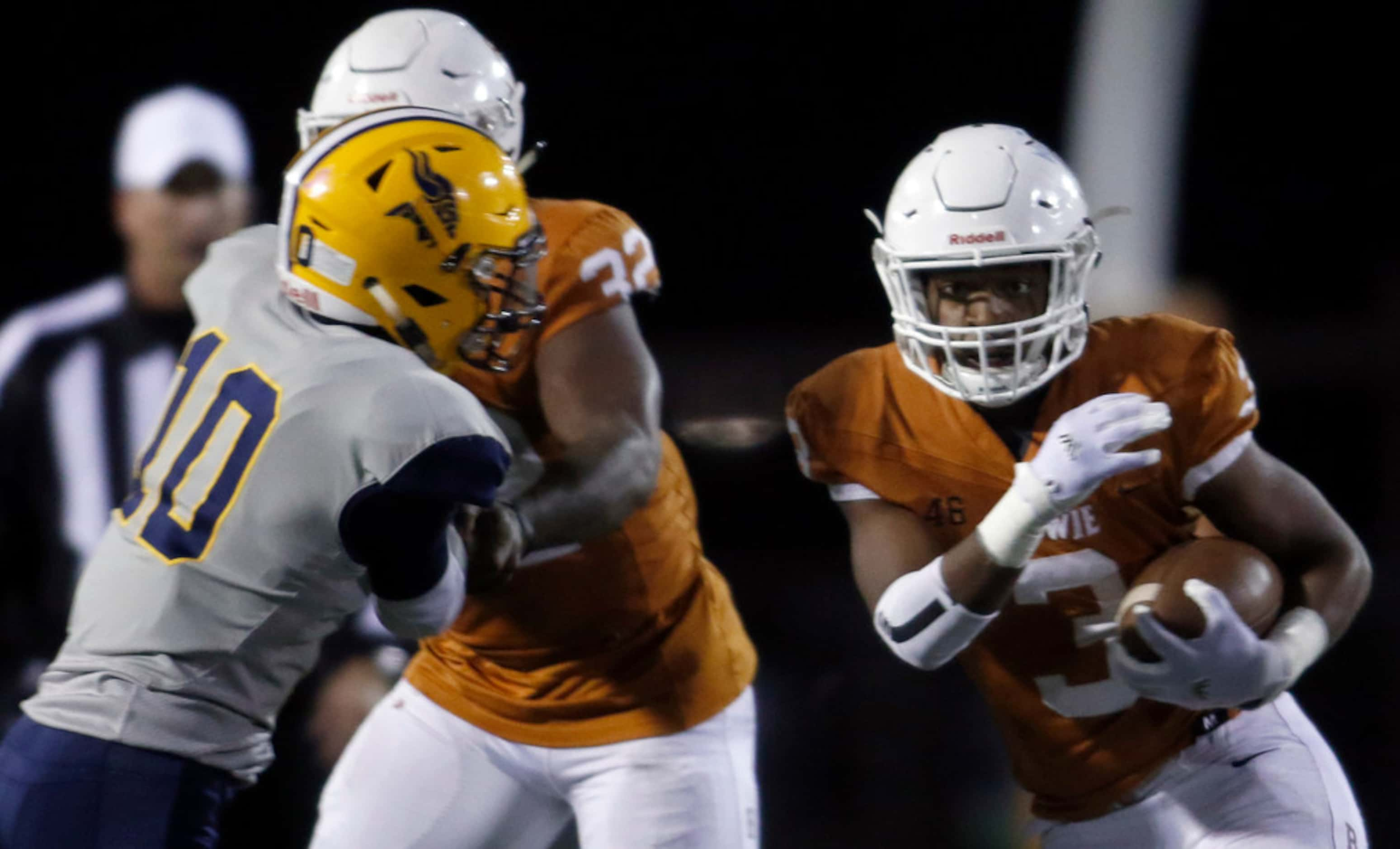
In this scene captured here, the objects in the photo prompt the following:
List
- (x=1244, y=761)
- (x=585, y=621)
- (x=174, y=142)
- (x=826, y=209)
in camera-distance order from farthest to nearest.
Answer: (x=826, y=209)
(x=174, y=142)
(x=585, y=621)
(x=1244, y=761)

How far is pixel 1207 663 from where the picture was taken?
2141mm

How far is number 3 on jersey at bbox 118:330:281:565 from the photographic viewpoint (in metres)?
2.03

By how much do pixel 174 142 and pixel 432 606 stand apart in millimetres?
2180

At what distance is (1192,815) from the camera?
2342 millimetres

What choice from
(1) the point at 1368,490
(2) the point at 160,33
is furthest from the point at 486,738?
(2) the point at 160,33

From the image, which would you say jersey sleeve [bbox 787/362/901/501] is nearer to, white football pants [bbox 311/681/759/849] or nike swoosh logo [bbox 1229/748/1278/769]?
white football pants [bbox 311/681/759/849]

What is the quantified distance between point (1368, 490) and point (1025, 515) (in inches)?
115

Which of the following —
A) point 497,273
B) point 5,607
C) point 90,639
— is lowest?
point 5,607

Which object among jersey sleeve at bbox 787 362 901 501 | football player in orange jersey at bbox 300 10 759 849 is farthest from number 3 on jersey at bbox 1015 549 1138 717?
football player in orange jersey at bbox 300 10 759 849

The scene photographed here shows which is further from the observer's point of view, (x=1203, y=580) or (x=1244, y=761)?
(x=1244, y=761)

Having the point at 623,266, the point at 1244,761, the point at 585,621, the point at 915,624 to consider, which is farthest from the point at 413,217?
the point at 1244,761

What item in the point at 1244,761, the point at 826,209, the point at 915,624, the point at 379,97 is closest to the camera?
the point at 915,624

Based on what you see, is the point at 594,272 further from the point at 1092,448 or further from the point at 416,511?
the point at 1092,448

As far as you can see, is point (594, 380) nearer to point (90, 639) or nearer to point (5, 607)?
point (90, 639)
